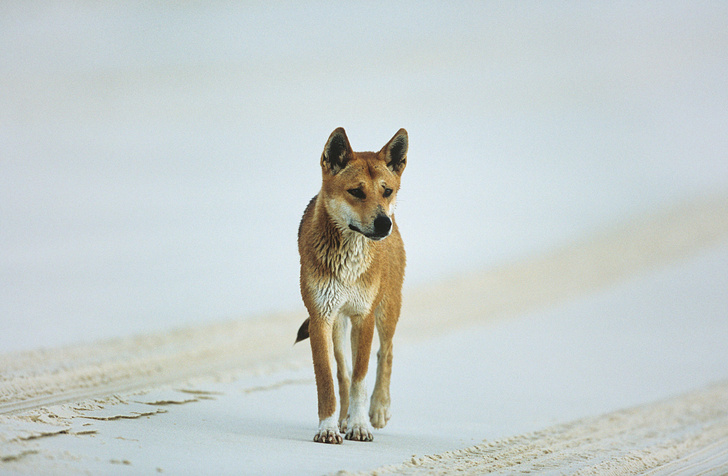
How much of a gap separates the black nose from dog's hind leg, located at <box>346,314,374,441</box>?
0.91 meters

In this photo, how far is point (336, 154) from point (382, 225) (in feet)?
2.58

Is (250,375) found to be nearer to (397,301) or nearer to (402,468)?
(397,301)

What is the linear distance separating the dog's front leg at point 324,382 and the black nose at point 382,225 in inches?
36.1

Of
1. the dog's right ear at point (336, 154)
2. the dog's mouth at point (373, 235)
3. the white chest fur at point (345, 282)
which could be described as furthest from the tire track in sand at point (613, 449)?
the dog's right ear at point (336, 154)

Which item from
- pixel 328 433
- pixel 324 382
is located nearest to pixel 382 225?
pixel 324 382

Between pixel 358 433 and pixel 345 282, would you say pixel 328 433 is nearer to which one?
pixel 358 433

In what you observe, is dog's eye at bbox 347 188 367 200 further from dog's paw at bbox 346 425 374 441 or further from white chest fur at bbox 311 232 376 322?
dog's paw at bbox 346 425 374 441

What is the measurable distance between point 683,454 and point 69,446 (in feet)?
17.7

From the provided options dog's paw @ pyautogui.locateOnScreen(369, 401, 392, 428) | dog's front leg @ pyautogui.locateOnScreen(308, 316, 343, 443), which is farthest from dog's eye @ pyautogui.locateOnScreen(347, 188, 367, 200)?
dog's paw @ pyautogui.locateOnScreen(369, 401, 392, 428)

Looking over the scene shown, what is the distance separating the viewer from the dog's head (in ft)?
21.0

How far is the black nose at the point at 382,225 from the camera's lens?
6.29 metres

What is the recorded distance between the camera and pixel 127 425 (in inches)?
262

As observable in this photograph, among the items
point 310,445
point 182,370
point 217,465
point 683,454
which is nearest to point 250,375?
point 182,370

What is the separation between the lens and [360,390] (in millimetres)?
6781
